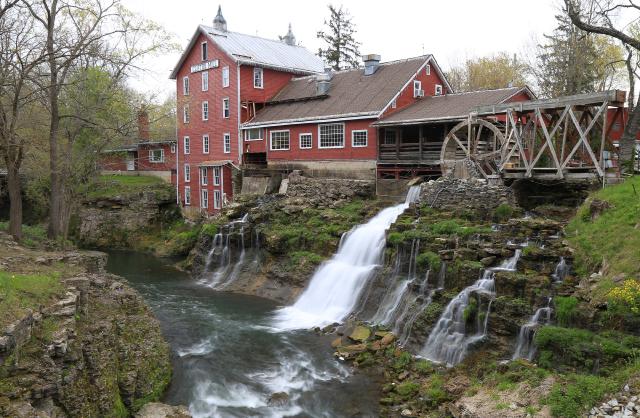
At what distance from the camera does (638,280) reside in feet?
41.0

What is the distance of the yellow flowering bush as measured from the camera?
11828 mm

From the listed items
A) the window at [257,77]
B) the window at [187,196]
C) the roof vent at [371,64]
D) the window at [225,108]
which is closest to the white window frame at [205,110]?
A: the window at [225,108]

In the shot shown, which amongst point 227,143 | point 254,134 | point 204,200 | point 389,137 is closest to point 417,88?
point 389,137

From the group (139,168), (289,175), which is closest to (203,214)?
(289,175)

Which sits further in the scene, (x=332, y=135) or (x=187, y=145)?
(x=187, y=145)

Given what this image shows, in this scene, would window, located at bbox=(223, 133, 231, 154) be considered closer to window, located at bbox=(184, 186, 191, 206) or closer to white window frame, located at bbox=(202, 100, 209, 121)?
white window frame, located at bbox=(202, 100, 209, 121)

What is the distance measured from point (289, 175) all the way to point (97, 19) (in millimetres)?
13460

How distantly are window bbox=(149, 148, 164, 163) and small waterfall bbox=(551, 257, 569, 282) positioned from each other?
34248 mm

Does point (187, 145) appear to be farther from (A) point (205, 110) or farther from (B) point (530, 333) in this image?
(B) point (530, 333)

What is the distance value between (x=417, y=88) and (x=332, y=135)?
221 inches

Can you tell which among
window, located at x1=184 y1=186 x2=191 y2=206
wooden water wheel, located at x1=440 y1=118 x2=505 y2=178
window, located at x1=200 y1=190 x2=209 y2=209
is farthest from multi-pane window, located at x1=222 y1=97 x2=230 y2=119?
wooden water wheel, located at x1=440 y1=118 x2=505 y2=178

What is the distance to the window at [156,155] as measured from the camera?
140 feet

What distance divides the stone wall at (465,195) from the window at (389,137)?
662 centimetres

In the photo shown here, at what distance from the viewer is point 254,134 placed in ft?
115
